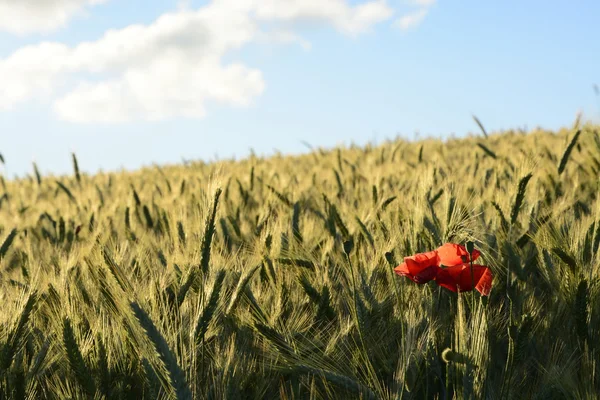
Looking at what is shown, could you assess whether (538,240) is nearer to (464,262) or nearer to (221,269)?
(464,262)

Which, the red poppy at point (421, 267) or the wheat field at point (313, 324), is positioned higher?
the red poppy at point (421, 267)

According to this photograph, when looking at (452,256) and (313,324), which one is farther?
(313,324)

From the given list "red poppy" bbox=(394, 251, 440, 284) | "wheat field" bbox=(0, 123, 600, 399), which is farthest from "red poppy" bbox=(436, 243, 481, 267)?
"wheat field" bbox=(0, 123, 600, 399)

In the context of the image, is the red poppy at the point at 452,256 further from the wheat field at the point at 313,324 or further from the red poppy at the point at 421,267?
the wheat field at the point at 313,324

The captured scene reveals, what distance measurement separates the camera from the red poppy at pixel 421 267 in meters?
1.41

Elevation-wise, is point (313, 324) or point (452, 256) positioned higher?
point (452, 256)

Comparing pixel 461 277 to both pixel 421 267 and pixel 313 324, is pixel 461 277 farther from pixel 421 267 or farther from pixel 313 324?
pixel 313 324

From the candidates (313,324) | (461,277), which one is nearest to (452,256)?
(461,277)

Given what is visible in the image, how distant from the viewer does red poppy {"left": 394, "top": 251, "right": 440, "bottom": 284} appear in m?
1.41

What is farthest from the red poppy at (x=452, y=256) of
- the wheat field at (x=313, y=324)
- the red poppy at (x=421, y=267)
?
the wheat field at (x=313, y=324)

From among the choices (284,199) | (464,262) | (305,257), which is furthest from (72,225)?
(464,262)

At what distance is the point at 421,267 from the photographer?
1442 millimetres

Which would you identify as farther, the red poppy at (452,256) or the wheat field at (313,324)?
the red poppy at (452,256)

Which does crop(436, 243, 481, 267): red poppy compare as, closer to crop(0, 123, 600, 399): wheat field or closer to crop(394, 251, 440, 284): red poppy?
crop(394, 251, 440, 284): red poppy
